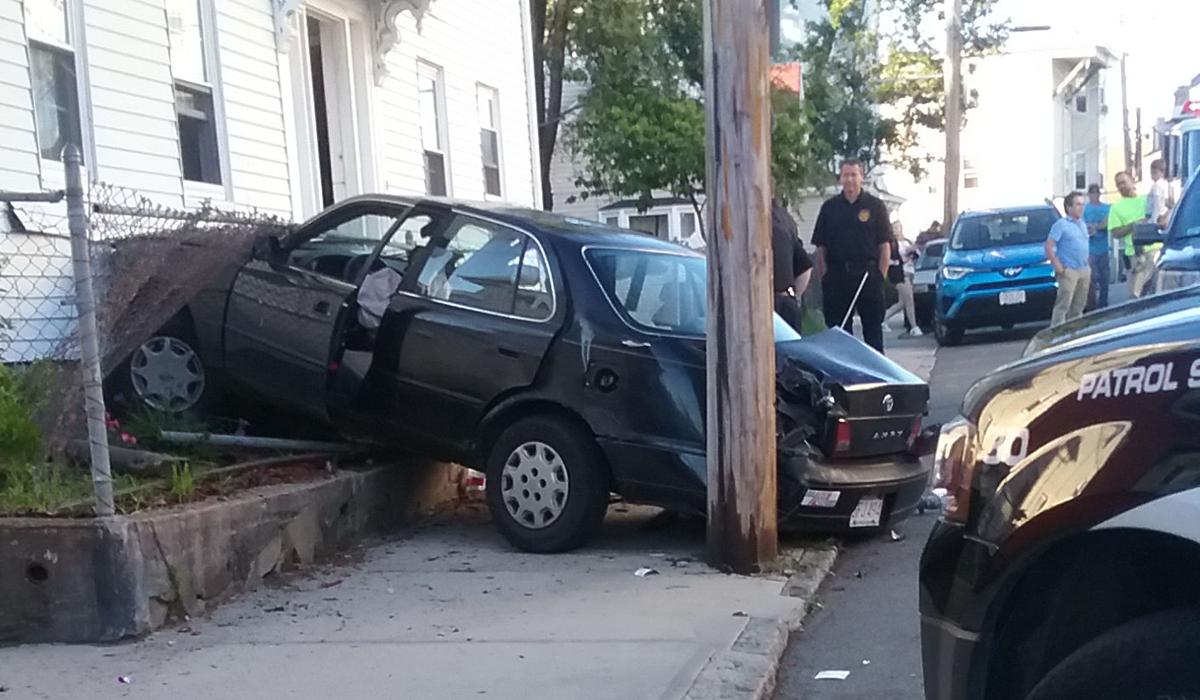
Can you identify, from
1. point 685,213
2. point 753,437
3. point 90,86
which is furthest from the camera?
point 685,213

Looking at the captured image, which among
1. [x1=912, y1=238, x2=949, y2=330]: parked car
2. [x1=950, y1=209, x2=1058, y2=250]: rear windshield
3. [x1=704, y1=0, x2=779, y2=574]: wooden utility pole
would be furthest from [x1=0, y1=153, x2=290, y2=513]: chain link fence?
[x1=912, y1=238, x2=949, y2=330]: parked car

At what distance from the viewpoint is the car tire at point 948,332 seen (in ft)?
57.9

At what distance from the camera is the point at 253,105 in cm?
1104

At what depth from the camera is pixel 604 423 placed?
283 inches

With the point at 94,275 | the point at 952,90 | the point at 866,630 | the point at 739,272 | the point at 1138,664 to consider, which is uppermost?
the point at 952,90

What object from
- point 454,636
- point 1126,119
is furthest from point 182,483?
point 1126,119

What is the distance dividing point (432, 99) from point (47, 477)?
9702mm

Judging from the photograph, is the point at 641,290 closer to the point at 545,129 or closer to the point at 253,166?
the point at 253,166

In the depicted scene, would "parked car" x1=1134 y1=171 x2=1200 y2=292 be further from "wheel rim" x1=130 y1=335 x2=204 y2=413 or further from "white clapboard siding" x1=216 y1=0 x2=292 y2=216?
"white clapboard siding" x1=216 y1=0 x2=292 y2=216

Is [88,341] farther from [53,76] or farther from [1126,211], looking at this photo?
[1126,211]

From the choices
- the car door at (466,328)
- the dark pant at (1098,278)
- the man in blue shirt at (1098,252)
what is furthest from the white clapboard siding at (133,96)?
the dark pant at (1098,278)

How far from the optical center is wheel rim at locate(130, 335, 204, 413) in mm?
7934

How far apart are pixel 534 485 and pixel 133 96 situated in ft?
13.5

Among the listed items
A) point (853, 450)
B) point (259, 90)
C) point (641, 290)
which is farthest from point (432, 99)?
point (853, 450)
